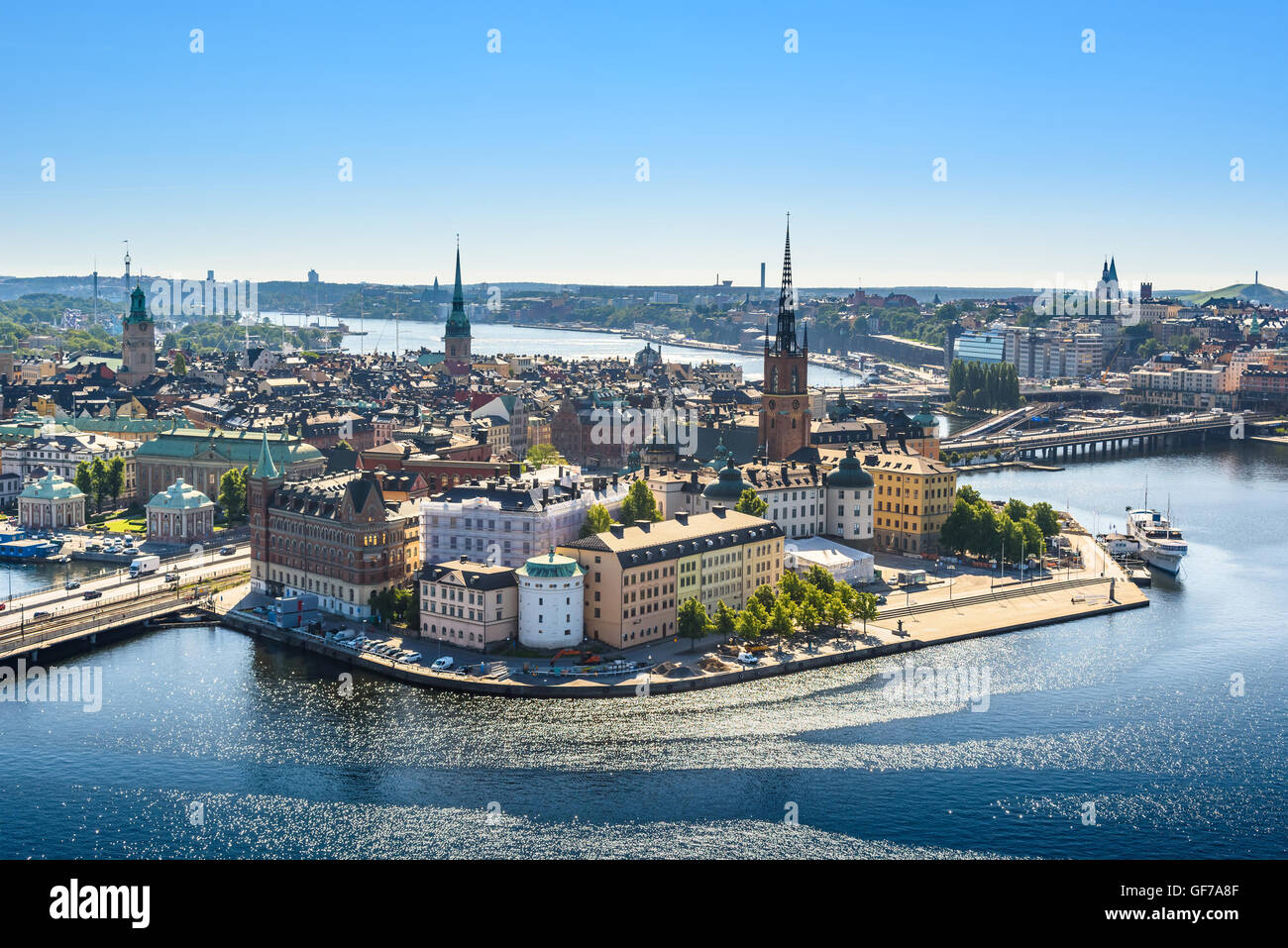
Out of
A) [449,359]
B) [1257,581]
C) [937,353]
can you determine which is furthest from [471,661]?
[937,353]

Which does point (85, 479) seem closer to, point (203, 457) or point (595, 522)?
point (203, 457)

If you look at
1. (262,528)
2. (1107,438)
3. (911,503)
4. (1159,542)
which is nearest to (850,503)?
(911,503)

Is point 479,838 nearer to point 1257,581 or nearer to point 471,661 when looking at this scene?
point 471,661

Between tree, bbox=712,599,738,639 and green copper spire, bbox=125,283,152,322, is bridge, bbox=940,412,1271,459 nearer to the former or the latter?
tree, bbox=712,599,738,639

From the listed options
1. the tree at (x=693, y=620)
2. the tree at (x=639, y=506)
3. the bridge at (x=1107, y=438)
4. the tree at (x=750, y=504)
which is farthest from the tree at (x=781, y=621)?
the bridge at (x=1107, y=438)

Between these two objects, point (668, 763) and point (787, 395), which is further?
point (787, 395)

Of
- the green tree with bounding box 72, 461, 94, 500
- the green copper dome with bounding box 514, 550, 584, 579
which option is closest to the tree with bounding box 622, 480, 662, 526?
the green copper dome with bounding box 514, 550, 584, 579
